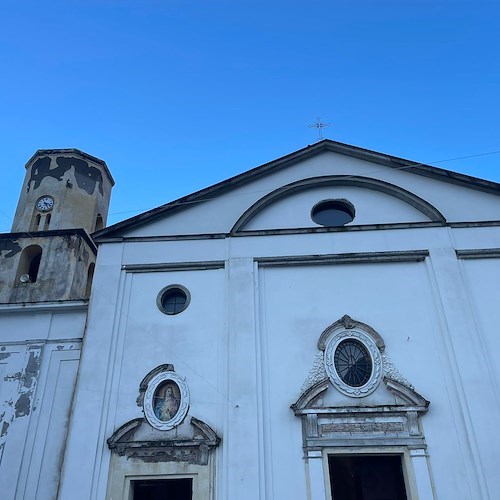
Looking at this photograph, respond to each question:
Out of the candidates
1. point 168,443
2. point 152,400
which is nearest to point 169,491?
point 168,443

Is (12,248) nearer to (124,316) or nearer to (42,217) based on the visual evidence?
(42,217)

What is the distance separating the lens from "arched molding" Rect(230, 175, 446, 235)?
12.0 meters

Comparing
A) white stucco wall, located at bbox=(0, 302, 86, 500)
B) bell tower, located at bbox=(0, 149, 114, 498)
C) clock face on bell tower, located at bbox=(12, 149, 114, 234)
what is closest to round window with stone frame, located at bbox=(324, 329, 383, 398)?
bell tower, located at bbox=(0, 149, 114, 498)

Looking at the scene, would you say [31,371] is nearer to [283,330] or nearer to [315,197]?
[283,330]

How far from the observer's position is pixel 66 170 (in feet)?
50.2

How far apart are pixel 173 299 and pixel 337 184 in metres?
4.94

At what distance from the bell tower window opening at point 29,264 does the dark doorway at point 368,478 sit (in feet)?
29.6

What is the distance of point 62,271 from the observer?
1327 centimetres

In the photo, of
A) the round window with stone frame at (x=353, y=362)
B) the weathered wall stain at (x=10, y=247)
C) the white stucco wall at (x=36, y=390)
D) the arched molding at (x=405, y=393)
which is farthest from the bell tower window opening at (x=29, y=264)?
the arched molding at (x=405, y=393)

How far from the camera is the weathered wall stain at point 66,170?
15.3 m

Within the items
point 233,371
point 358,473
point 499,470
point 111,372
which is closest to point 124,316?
point 111,372

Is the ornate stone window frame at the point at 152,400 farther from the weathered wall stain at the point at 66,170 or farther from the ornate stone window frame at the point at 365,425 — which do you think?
the weathered wall stain at the point at 66,170

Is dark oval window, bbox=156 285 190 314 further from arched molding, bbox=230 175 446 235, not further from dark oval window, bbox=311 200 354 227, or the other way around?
dark oval window, bbox=311 200 354 227

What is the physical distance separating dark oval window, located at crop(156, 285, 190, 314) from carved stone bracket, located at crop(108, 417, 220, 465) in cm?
253
